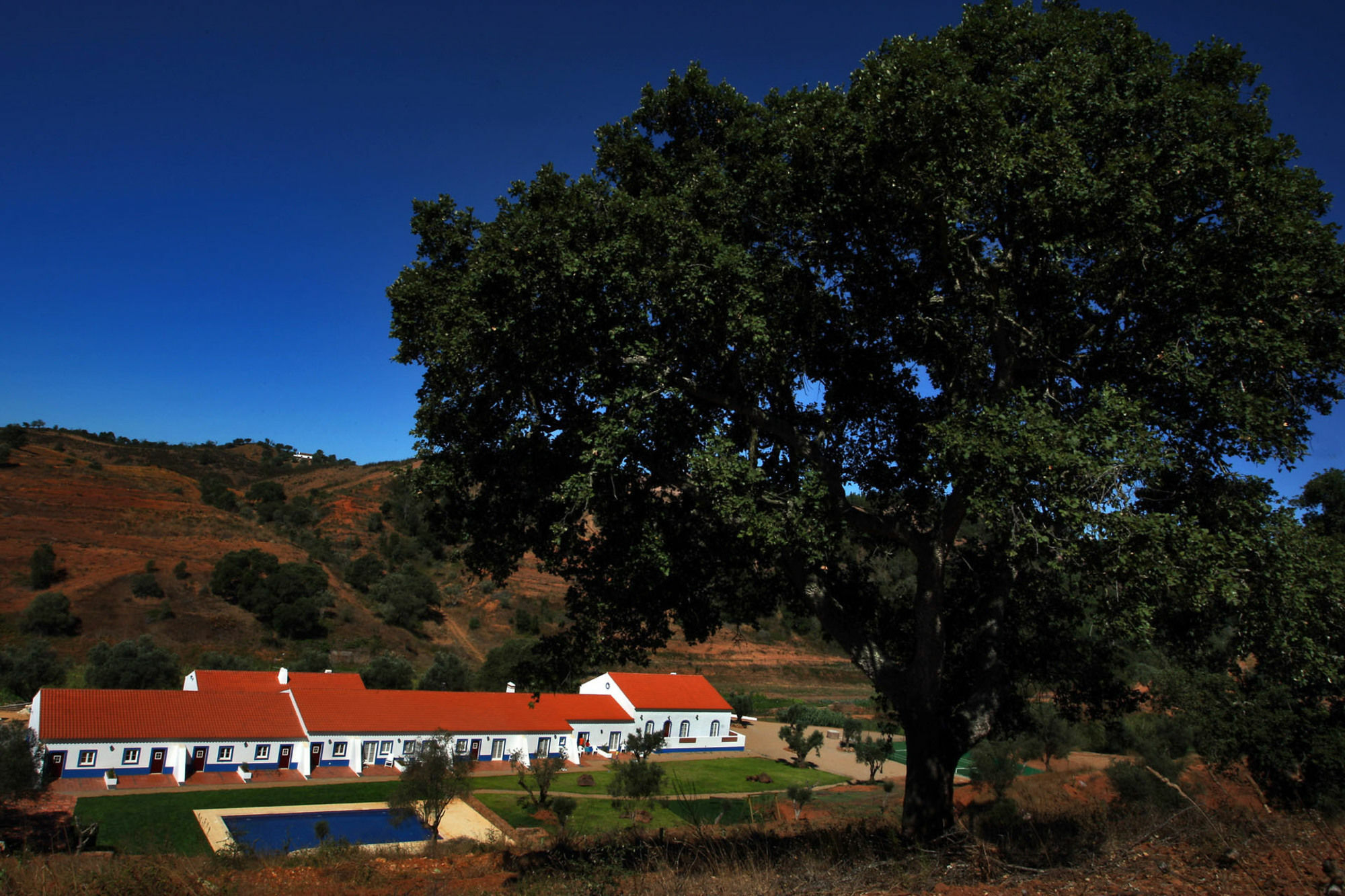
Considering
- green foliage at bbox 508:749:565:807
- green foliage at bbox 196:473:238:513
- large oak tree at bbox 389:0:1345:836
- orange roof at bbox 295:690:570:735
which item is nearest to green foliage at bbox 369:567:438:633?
green foliage at bbox 196:473:238:513

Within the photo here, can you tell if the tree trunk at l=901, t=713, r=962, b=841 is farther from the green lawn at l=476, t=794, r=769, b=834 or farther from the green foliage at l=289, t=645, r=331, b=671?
the green foliage at l=289, t=645, r=331, b=671

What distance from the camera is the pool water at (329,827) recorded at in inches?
914

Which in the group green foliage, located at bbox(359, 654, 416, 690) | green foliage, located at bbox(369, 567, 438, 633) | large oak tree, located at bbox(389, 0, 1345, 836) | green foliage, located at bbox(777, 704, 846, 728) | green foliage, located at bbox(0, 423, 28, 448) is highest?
green foliage, located at bbox(0, 423, 28, 448)

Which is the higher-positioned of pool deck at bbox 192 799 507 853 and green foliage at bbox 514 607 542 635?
green foliage at bbox 514 607 542 635

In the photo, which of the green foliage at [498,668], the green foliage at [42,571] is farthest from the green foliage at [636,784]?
the green foliage at [42,571]

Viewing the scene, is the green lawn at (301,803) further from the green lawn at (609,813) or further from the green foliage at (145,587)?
the green foliage at (145,587)

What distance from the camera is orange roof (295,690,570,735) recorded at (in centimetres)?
3559

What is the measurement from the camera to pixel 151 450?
117 metres

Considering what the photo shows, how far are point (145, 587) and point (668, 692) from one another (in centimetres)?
3964

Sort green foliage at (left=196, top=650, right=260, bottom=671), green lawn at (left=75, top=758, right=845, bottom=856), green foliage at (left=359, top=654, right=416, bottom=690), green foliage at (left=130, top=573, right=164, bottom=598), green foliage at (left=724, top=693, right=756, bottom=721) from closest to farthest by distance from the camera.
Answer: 1. green lawn at (left=75, top=758, right=845, bottom=856)
2. green foliage at (left=196, top=650, right=260, bottom=671)
3. green foliage at (left=359, top=654, right=416, bottom=690)
4. green foliage at (left=130, top=573, right=164, bottom=598)
5. green foliage at (left=724, top=693, right=756, bottom=721)

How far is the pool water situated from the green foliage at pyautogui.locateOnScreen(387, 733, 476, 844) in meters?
0.54

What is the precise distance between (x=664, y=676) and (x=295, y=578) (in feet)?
103

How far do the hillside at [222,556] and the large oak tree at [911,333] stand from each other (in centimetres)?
2737

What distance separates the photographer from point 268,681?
40219 millimetres
